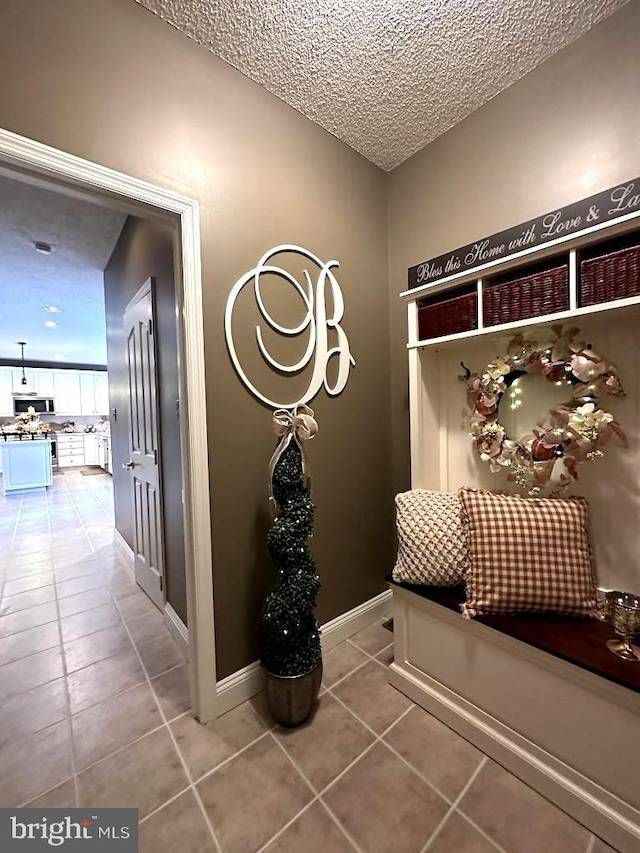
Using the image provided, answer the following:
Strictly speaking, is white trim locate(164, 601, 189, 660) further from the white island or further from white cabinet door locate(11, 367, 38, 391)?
white cabinet door locate(11, 367, 38, 391)

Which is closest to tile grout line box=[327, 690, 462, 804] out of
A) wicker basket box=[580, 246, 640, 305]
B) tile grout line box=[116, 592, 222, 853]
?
tile grout line box=[116, 592, 222, 853]

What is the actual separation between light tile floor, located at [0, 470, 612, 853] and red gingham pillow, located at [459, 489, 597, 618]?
56 cm

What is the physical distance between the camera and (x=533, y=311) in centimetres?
134

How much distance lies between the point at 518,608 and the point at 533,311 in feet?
3.74

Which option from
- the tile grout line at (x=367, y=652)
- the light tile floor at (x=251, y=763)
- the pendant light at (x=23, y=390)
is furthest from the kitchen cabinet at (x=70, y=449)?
the tile grout line at (x=367, y=652)

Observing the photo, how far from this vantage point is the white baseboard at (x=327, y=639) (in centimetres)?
150

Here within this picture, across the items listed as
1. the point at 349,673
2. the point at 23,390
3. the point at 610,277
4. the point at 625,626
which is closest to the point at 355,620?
the point at 349,673

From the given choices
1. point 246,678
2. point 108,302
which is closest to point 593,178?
point 246,678

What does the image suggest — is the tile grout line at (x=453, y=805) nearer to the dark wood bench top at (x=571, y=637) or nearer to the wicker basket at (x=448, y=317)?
the dark wood bench top at (x=571, y=637)

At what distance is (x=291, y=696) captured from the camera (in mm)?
1357

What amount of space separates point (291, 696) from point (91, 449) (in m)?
10.0

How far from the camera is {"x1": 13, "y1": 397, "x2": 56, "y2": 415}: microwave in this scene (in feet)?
26.7

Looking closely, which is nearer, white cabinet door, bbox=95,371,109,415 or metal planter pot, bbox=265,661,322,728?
metal planter pot, bbox=265,661,322,728

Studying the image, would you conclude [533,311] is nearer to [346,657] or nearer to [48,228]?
[346,657]
